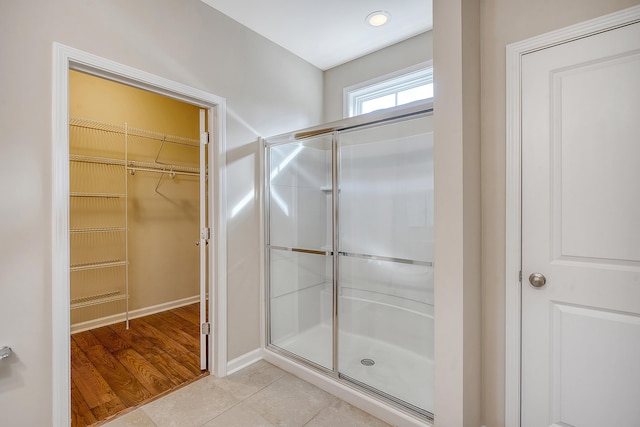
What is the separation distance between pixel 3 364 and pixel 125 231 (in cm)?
200

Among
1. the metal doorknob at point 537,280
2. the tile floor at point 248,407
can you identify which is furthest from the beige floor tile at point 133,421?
the metal doorknob at point 537,280

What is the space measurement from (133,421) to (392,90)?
322 cm

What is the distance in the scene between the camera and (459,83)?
1.39 m

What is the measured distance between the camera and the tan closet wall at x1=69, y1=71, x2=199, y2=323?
9.90 ft

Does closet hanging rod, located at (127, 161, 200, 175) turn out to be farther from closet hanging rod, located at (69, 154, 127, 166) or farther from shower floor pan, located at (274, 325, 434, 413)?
shower floor pan, located at (274, 325, 434, 413)

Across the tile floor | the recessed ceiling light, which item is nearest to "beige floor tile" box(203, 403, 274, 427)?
the tile floor

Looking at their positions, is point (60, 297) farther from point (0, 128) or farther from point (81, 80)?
point (81, 80)

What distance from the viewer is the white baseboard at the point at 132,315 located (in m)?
3.01

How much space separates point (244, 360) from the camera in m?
2.40

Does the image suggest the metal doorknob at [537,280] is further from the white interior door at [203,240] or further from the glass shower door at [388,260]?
the white interior door at [203,240]

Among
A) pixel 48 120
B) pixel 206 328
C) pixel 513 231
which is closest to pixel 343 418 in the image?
pixel 206 328

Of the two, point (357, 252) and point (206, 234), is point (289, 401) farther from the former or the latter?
point (206, 234)

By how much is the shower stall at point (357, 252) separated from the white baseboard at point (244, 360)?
12 centimetres

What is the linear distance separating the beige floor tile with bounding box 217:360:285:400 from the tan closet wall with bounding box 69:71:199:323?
178 centimetres
